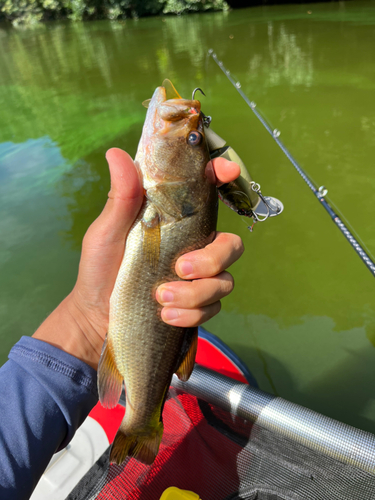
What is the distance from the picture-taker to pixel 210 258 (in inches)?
58.9

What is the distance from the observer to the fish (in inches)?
56.7

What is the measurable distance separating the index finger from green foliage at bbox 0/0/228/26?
110 ft

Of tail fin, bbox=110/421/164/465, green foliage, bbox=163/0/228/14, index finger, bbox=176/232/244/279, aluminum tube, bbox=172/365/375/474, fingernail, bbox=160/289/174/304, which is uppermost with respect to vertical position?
green foliage, bbox=163/0/228/14

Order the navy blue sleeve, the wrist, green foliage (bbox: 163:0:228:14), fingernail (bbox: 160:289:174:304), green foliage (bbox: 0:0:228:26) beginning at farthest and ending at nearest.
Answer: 1. green foliage (bbox: 0:0:228:26)
2. green foliage (bbox: 163:0:228:14)
3. the wrist
4. fingernail (bbox: 160:289:174:304)
5. the navy blue sleeve

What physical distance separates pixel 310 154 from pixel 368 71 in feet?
17.7

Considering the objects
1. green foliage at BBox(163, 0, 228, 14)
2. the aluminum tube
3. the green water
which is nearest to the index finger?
the aluminum tube

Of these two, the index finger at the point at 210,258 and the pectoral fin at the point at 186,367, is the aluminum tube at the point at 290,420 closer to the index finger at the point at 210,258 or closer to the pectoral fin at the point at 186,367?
the pectoral fin at the point at 186,367

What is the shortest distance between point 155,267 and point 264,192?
12.9 feet

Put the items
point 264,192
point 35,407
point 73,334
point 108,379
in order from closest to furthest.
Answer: point 35,407, point 108,379, point 73,334, point 264,192

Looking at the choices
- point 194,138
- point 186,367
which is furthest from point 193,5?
point 186,367

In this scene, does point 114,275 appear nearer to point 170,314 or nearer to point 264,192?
point 170,314

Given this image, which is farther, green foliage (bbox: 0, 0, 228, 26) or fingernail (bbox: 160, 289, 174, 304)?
green foliage (bbox: 0, 0, 228, 26)

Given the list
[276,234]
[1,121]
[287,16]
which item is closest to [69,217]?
Result: [276,234]

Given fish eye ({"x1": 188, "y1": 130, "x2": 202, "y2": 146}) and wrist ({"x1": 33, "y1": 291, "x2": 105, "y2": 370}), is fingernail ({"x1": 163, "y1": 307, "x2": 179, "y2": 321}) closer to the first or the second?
wrist ({"x1": 33, "y1": 291, "x2": 105, "y2": 370})
